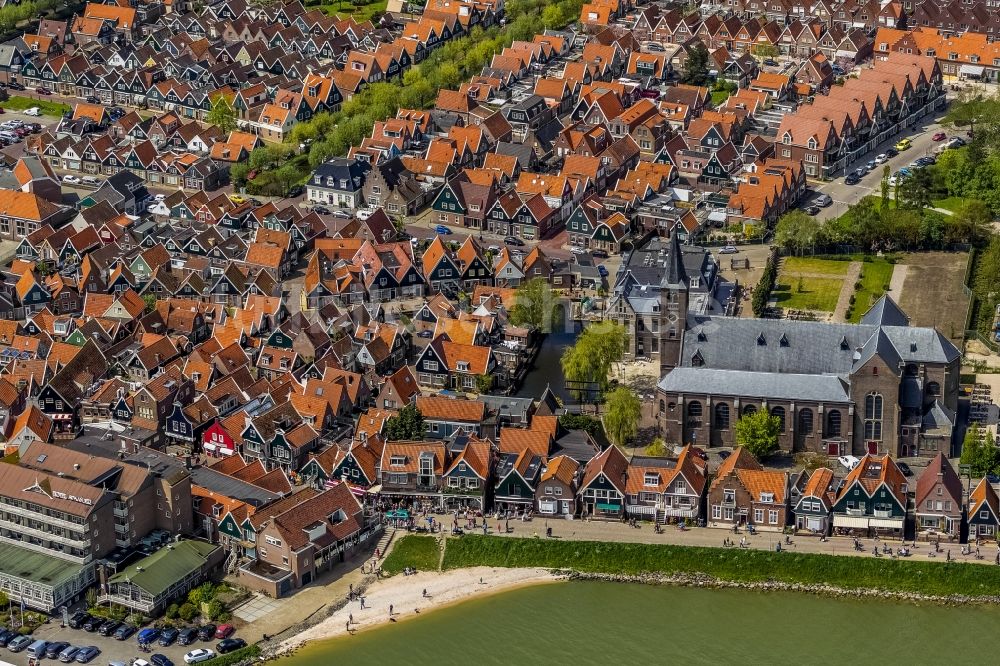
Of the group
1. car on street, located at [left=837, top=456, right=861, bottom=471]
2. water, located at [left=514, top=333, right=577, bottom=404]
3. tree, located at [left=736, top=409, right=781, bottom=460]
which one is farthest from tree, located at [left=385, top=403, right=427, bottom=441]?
car on street, located at [left=837, top=456, right=861, bottom=471]

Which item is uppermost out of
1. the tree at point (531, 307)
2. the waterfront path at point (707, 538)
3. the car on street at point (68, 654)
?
the tree at point (531, 307)

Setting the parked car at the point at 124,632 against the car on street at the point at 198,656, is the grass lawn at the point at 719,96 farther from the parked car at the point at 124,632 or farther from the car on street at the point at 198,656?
the car on street at the point at 198,656

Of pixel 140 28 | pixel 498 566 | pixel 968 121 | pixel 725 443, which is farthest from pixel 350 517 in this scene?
pixel 140 28

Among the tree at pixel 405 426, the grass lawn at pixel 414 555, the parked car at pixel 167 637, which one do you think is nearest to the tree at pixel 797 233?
the tree at pixel 405 426

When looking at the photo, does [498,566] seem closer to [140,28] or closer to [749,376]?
[749,376]

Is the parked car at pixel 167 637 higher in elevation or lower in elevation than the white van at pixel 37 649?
higher

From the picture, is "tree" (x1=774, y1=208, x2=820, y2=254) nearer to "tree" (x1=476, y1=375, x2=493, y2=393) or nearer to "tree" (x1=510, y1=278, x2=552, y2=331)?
"tree" (x1=510, y1=278, x2=552, y2=331)

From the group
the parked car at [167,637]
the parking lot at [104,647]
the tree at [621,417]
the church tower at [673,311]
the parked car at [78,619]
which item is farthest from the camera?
the church tower at [673,311]
